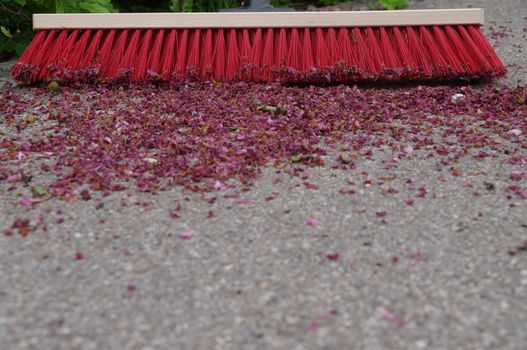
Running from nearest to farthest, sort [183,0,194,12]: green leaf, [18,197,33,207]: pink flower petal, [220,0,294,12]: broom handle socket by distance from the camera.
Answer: [18,197,33,207]: pink flower petal
[220,0,294,12]: broom handle socket
[183,0,194,12]: green leaf

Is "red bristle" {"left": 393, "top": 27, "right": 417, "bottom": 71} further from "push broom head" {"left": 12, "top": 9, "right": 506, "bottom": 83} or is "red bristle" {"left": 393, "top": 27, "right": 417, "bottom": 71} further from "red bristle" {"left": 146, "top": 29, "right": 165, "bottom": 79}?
"red bristle" {"left": 146, "top": 29, "right": 165, "bottom": 79}

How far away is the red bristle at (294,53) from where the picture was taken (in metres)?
2.71

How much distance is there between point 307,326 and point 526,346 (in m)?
0.39

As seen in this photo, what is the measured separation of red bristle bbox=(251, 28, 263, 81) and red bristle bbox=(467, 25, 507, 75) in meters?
0.94

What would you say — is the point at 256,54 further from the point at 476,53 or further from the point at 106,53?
the point at 476,53

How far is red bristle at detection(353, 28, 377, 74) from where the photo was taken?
269cm

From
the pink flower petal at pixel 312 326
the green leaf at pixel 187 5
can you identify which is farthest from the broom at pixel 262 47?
the pink flower petal at pixel 312 326

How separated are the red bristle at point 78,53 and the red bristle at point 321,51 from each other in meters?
1.01

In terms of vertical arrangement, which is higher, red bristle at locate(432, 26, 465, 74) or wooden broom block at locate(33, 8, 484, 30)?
wooden broom block at locate(33, 8, 484, 30)

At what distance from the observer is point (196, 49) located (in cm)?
274

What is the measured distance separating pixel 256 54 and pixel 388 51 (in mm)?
570

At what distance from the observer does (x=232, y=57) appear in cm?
273

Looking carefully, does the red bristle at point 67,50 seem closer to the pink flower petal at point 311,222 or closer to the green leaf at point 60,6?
the green leaf at point 60,6

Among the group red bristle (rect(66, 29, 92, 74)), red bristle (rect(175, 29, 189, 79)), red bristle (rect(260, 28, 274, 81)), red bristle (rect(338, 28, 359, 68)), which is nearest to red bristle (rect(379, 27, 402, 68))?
red bristle (rect(338, 28, 359, 68))
